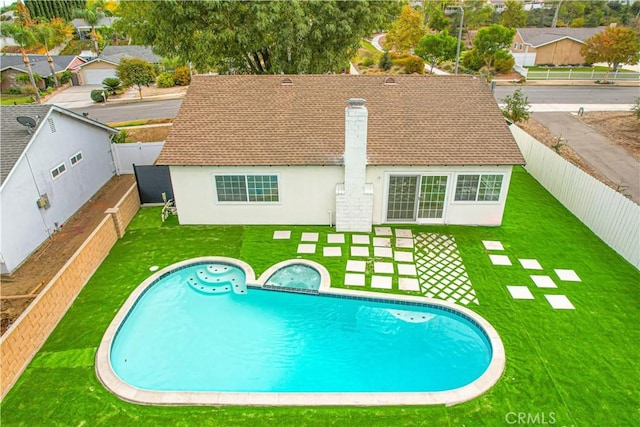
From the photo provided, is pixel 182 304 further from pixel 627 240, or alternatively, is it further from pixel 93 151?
pixel 627 240

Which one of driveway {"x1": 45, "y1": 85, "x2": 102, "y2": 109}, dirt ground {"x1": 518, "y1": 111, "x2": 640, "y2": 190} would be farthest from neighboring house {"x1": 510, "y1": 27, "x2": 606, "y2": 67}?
driveway {"x1": 45, "y1": 85, "x2": 102, "y2": 109}

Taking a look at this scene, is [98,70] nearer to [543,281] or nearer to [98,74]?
[98,74]

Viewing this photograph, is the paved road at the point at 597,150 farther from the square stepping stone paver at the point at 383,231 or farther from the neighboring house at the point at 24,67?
the neighboring house at the point at 24,67

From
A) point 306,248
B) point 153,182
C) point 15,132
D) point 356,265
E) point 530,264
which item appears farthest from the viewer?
point 153,182

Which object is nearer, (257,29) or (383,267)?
(383,267)

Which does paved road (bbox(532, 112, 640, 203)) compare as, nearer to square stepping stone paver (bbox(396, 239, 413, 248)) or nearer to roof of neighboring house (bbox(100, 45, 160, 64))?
square stepping stone paver (bbox(396, 239, 413, 248))

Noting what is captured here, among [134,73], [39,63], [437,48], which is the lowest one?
[134,73]

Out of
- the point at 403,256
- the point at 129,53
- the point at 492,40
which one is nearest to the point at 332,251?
the point at 403,256

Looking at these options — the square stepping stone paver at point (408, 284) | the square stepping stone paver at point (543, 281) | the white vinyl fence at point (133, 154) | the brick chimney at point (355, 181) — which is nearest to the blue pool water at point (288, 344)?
the square stepping stone paver at point (408, 284)
